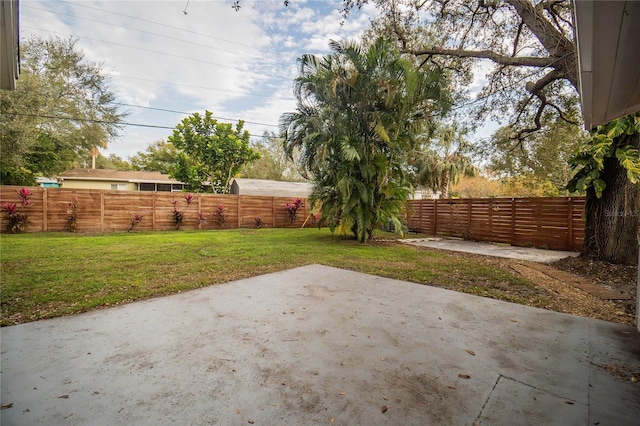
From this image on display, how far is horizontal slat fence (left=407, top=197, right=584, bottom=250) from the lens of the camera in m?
7.52

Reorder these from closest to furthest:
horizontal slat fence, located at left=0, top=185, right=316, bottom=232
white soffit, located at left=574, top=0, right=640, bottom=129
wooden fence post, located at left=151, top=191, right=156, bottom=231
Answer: white soffit, located at left=574, top=0, right=640, bottom=129
horizontal slat fence, located at left=0, top=185, right=316, bottom=232
wooden fence post, located at left=151, top=191, right=156, bottom=231

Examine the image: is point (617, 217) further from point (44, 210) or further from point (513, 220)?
point (44, 210)

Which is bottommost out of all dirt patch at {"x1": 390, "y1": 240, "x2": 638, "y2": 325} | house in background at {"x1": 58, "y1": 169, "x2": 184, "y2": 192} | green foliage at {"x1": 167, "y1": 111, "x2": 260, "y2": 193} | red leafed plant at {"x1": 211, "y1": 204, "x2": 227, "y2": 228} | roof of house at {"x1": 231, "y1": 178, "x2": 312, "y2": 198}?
dirt patch at {"x1": 390, "y1": 240, "x2": 638, "y2": 325}

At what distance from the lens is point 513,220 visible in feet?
28.6

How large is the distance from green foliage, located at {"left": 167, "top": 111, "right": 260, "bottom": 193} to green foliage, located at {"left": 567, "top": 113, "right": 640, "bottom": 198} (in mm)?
14813

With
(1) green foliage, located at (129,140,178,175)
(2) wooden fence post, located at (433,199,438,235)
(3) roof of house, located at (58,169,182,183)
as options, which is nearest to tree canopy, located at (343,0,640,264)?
(2) wooden fence post, located at (433,199,438,235)

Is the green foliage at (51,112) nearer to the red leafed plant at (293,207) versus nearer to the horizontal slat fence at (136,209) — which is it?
the horizontal slat fence at (136,209)

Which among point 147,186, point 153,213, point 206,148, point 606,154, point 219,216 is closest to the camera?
point 606,154

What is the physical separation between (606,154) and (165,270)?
7.68 meters

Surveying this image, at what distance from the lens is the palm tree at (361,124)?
22.6 ft

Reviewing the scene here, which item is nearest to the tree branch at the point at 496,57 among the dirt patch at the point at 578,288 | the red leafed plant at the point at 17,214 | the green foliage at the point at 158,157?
the dirt patch at the point at 578,288

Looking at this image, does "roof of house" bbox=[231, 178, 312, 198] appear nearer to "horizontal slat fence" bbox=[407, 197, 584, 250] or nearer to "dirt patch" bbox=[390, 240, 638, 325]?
"horizontal slat fence" bbox=[407, 197, 584, 250]

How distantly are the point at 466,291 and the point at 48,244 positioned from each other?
8.92 m

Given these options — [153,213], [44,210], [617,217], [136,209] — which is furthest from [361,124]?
[44,210]
